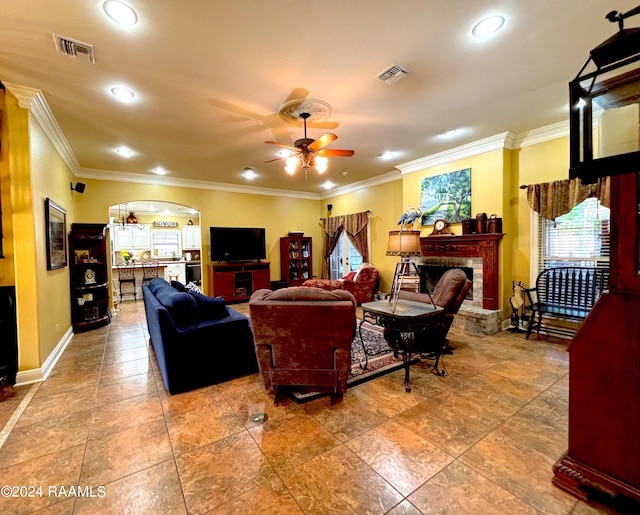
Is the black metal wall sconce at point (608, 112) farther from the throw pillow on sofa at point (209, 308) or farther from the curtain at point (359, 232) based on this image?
the curtain at point (359, 232)

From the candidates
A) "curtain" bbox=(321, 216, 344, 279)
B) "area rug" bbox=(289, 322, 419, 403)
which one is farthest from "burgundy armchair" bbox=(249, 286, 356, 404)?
"curtain" bbox=(321, 216, 344, 279)

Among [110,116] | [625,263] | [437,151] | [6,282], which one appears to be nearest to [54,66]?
[110,116]

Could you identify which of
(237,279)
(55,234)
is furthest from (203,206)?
(55,234)

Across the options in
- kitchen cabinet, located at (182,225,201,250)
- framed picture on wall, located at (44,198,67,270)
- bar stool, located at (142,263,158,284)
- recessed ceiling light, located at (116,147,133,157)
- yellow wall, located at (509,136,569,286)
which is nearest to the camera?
framed picture on wall, located at (44,198,67,270)

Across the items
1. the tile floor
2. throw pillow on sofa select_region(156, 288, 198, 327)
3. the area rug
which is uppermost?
throw pillow on sofa select_region(156, 288, 198, 327)

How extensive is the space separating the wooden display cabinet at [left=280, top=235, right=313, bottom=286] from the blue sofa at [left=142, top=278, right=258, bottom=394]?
475 centimetres

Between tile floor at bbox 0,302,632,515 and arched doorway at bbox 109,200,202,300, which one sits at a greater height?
arched doorway at bbox 109,200,202,300

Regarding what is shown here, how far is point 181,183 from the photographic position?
6.62m

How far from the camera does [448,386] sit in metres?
2.76

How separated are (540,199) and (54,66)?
5812 mm

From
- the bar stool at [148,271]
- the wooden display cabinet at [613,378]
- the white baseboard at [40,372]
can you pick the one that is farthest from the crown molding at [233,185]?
the wooden display cabinet at [613,378]

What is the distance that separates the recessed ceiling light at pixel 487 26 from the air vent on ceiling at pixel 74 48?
3.03 metres

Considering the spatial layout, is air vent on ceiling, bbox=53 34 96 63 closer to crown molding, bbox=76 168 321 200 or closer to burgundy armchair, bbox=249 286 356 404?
burgundy armchair, bbox=249 286 356 404

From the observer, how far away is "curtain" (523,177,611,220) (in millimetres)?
3596
